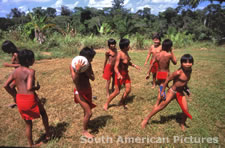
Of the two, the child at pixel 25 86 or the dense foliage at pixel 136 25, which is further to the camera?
the dense foliage at pixel 136 25

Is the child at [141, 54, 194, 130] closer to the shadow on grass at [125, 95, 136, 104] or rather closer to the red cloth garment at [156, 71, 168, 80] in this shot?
the red cloth garment at [156, 71, 168, 80]

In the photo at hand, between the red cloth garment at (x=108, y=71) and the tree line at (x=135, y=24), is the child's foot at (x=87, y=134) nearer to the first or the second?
the red cloth garment at (x=108, y=71)

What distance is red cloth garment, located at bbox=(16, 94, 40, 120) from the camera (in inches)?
98.7

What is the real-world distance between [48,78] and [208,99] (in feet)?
20.1

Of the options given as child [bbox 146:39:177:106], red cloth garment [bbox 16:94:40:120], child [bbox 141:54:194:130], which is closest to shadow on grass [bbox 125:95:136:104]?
child [bbox 146:39:177:106]

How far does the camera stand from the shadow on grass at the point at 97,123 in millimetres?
3513

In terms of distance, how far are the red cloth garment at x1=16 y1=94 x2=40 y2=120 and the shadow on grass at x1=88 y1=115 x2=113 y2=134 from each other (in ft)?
4.45

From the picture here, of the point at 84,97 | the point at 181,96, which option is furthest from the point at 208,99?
the point at 84,97

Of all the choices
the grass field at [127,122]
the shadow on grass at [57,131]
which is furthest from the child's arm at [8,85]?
the shadow on grass at [57,131]

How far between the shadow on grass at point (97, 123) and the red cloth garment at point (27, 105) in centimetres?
136

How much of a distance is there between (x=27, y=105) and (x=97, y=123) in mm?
1689

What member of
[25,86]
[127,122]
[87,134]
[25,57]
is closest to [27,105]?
[25,86]

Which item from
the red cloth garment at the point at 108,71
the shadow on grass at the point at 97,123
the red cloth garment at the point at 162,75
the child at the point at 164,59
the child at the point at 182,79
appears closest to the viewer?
the child at the point at 182,79

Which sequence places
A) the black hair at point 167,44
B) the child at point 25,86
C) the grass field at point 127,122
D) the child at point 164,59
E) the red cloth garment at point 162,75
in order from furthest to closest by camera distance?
the red cloth garment at point 162,75
the child at point 164,59
the black hair at point 167,44
the grass field at point 127,122
the child at point 25,86
